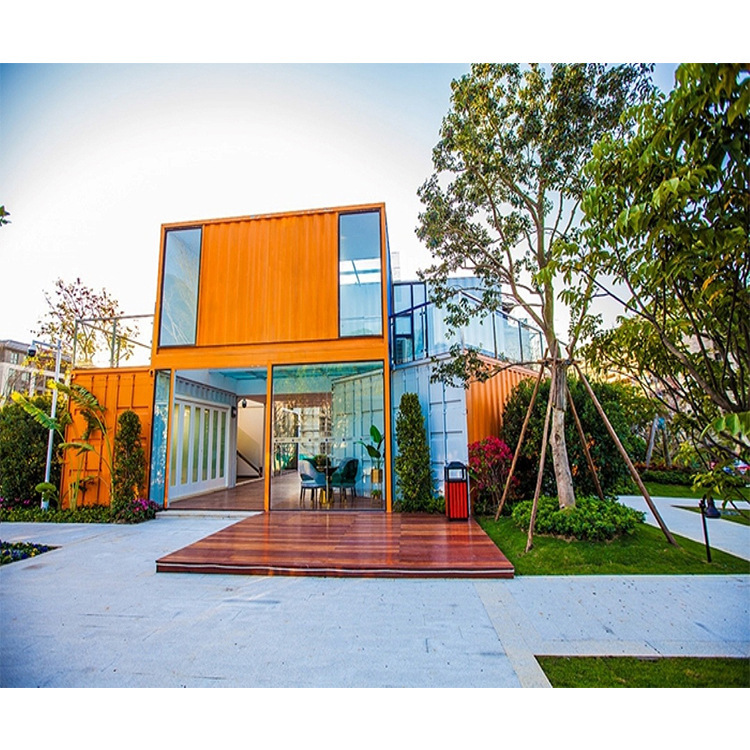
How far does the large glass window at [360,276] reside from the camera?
8078 mm

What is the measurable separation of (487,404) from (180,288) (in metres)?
6.68

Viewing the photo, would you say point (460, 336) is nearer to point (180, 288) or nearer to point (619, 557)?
point (619, 557)

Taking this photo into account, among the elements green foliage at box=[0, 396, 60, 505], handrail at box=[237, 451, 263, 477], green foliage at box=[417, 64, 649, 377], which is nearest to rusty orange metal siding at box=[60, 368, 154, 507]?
green foliage at box=[0, 396, 60, 505]

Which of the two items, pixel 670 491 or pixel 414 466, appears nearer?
pixel 414 466

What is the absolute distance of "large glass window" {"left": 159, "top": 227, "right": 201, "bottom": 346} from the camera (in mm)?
8555

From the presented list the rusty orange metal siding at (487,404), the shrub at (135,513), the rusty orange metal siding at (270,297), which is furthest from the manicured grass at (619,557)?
the shrub at (135,513)

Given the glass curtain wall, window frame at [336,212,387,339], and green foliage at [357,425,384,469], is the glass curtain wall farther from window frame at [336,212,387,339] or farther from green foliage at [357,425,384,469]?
window frame at [336,212,387,339]

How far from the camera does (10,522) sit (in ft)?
24.7

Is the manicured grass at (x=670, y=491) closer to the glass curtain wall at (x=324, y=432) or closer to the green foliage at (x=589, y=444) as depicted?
the green foliage at (x=589, y=444)

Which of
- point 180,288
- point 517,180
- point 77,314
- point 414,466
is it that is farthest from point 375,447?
point 77,314

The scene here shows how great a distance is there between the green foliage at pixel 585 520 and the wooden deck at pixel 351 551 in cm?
77

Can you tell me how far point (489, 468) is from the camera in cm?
706
